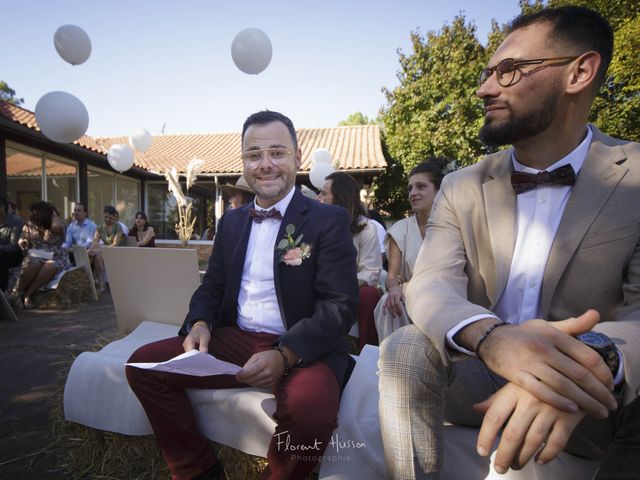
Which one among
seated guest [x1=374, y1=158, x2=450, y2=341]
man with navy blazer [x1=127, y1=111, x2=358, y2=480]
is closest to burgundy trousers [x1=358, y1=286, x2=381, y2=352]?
seated guest [x1=374, y1=158, x2=450, y2=341]

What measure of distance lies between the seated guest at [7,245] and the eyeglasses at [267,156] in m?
5.62

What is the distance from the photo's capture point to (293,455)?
4.89 feet

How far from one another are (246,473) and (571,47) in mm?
2192

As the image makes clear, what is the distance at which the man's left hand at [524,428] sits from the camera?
93cm

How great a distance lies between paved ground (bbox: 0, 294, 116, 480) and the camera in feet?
6.97

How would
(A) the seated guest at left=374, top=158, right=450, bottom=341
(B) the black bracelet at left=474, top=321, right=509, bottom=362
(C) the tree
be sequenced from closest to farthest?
(B) the black bracelet at left=474, top=321, right=509, bottom=362, (A) the seated guest at left=374, top=158, right=450, bottom=341, (C) the tree

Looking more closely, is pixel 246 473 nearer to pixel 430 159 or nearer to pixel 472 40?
pixel 430 159

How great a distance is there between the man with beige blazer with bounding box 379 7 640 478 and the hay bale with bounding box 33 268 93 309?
273 inches

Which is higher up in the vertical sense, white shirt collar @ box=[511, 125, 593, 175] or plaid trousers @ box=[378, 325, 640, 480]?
white shirt collar @ box=[511, 125, 593, 175]

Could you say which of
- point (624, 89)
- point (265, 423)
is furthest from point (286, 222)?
point (624, 89)

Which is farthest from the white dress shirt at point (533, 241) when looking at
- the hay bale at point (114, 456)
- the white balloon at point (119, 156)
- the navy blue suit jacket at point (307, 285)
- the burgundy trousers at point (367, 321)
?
the white balloon at point (119, 156)

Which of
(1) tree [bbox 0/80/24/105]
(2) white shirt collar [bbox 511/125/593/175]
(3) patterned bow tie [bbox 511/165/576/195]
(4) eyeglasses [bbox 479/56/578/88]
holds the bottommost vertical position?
(3) patterned bow tie [bbox 511/165/576/195]

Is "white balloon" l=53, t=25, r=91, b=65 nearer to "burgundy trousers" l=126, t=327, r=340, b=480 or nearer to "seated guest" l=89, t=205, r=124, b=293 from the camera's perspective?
"seated guest" l=89, t=205, r=124, b=293

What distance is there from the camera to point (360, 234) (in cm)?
376
